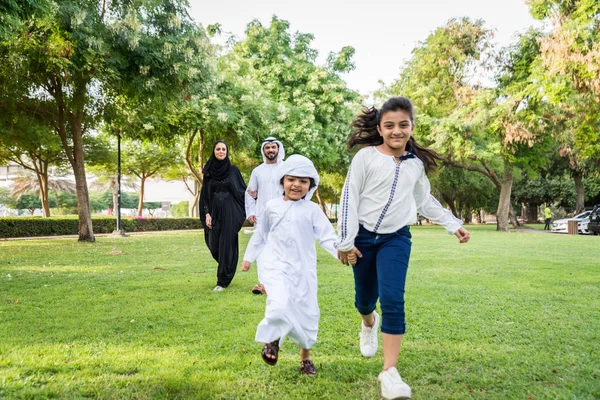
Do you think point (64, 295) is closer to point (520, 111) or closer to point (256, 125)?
point (256, 125)

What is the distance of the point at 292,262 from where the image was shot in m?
4.07

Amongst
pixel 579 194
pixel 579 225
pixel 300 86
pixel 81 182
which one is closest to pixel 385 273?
pixel 81 182

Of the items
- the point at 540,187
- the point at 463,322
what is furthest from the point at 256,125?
the point at 540,187

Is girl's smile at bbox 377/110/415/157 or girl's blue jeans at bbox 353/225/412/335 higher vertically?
girl's smile at bbox 377/110/415/157

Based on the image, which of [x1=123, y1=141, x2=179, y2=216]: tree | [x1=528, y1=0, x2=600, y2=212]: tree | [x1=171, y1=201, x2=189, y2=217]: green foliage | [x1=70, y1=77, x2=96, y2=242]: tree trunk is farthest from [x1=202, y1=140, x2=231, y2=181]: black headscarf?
[x1=171, y1=201, x2=189, y2=217]: green foliage

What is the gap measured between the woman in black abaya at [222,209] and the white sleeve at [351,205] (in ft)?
14.7

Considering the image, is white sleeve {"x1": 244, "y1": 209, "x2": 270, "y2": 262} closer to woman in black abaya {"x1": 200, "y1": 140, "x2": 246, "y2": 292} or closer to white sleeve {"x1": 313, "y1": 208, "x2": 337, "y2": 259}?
white sleeve {"x1": 313, "y1": 208, "x2": 337, "y2": 259}

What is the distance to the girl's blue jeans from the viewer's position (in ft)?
12.0

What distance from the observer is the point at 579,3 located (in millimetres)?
17344

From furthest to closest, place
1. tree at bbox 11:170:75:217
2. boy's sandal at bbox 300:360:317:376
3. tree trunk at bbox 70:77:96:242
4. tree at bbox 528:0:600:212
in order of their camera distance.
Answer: tree at bbox 11:170:75:217 → tree trunk at bbox 70:77:96:242 → tree at bbox 528:0:600:212 → boy's sandal at bbox 300:360:317:376

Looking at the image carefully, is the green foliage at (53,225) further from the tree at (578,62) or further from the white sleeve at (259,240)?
the white sleeve at (259,240)

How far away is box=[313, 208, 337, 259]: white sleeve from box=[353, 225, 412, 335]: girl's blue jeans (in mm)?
210

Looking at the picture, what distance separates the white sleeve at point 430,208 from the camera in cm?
414

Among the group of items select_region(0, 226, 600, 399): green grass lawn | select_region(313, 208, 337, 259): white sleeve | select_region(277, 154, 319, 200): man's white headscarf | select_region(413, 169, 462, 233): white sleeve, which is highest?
select_region(277, 154, 319, 200): man's white headscarf
